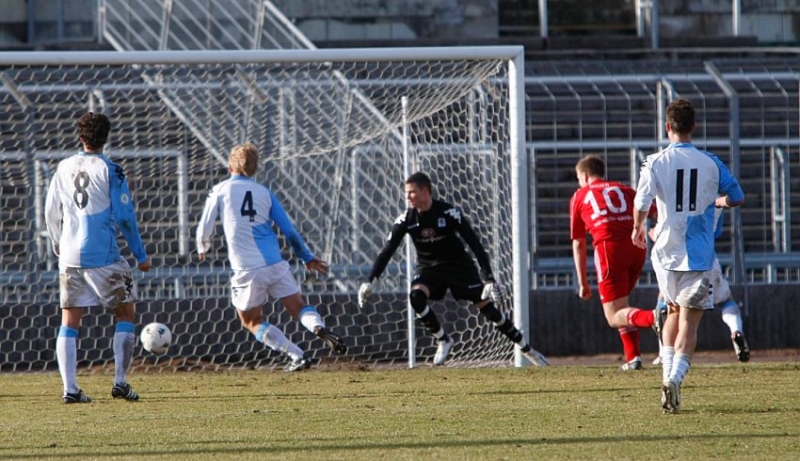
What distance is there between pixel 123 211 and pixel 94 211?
0.20 m

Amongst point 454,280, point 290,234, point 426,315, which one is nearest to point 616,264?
point 454,280

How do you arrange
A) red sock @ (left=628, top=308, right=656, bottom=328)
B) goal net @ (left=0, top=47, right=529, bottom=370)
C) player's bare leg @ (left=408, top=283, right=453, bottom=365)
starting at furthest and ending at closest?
goal net @ (left=0, top=47, right=529, bottom=370) < player's bare leg @ (left=408, top=283, right=453, bottom=365) < red sock @ (left=628, top=308, right=656, bottom=328)

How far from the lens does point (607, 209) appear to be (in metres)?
10.2

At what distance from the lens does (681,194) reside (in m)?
7.23

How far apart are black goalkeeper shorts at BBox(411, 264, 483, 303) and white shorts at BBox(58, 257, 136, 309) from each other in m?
3.06

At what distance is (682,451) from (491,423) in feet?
4.54

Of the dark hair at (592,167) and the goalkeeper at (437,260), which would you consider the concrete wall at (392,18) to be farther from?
the dark hair at (592,167)

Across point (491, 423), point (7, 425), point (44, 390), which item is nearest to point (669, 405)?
point (491, 423)

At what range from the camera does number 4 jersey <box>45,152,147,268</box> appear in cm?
836

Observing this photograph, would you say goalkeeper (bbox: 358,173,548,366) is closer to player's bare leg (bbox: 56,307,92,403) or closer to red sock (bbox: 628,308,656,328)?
red sock (bbox: 628,308,656,328)

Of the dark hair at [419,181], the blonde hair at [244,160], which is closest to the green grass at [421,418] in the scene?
the dark hair at [419,181]

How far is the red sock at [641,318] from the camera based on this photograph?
9867 mm

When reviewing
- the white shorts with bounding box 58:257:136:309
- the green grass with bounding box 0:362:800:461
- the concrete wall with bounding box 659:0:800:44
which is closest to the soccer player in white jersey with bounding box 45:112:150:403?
the white shorts with bounding box 58:257:136:309

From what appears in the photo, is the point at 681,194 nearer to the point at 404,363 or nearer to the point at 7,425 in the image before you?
the point at 7,425
